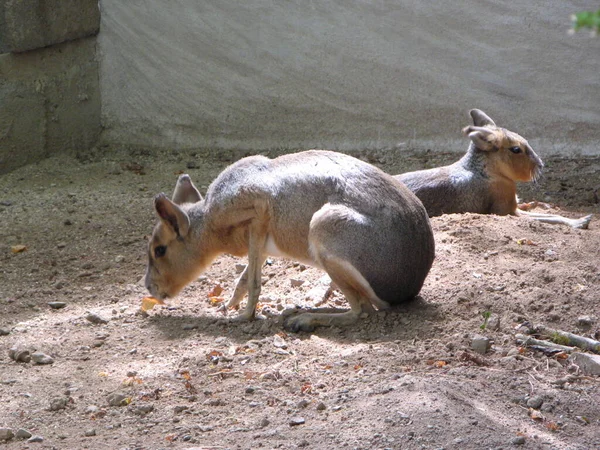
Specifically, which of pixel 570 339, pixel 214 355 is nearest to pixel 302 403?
pixel 214 355

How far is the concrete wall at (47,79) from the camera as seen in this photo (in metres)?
8.95

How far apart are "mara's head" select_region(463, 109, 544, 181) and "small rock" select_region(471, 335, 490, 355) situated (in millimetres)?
3420

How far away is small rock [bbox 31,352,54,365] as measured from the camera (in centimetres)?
540

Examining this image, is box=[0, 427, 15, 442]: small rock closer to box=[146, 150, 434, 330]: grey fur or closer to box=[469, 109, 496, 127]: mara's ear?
box=[146, 150, 434, 330]: grey fur

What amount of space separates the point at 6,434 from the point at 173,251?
1.97 meters

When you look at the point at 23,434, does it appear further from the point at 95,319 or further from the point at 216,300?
the point at 216,300

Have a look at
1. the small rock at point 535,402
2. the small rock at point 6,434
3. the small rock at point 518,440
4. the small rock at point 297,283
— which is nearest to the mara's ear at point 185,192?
the small rock at point 297,283

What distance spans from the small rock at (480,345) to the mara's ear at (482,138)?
137 inches

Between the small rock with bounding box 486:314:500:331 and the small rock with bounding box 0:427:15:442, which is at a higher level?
the small rock with bounding box 486:314:500:331

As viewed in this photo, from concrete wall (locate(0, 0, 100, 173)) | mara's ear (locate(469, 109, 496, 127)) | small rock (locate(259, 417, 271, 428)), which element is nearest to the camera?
small rock (locate(259, 417, 271, 428))

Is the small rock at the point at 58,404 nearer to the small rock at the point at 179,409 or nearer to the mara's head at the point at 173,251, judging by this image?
the small rock at the point at 179,409

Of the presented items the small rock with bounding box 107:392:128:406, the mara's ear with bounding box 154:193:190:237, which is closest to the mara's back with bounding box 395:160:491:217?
the mara's ear with bounding box 154:193:190:237

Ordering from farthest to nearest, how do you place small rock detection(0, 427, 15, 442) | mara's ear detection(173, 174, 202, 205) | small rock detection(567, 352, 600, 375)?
mara's ear detection(173, 174, 202, 205) < small rock detection(567, 352, 600, 375) < small rock detection(0, 427, 15, 442)

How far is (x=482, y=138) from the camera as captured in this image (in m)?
8.20
